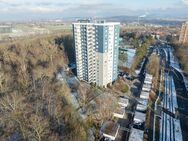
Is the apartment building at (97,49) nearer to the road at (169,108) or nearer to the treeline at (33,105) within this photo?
the treeline at (33,105)

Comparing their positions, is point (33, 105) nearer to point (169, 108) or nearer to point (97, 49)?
point (97, 49)

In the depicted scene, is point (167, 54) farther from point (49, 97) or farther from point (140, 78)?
point (49, 97)

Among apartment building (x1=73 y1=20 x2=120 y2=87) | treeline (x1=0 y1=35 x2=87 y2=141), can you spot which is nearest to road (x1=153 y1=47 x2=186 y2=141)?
apartment building (x1=73 y1=20 x2=120 y2=87)

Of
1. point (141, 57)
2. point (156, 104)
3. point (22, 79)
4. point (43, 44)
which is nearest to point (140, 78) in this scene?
point (156, 104)

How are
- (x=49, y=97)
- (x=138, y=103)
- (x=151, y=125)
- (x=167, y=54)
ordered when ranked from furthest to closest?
(x=167, y=54), (x=138, y=103), (x=49, y=97), (x=151, y=125)

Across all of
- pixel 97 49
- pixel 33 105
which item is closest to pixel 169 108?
pixel 97 49

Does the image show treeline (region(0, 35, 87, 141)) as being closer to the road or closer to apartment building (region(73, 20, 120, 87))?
apartment building (region(73, 20, 120, 87))

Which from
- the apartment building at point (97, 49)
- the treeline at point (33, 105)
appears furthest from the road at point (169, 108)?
the treeline at point (33, 105)
